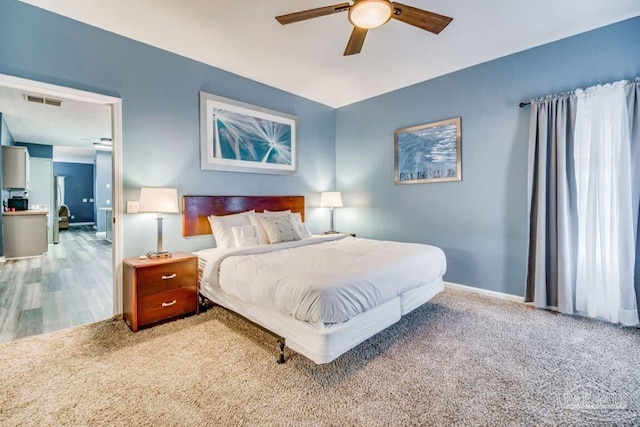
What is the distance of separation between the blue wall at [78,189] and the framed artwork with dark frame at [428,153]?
13.1m

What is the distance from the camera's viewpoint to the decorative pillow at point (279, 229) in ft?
11.3


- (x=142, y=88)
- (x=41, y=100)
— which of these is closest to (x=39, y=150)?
(x=41, y=100)

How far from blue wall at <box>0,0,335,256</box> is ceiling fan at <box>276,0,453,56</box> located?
181cm

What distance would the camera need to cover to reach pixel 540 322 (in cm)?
281

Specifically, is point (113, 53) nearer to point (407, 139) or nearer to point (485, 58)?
point (407, 139)

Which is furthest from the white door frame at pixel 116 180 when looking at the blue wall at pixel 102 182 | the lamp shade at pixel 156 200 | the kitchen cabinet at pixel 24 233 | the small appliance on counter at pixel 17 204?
the blue wall at pixel 102 182

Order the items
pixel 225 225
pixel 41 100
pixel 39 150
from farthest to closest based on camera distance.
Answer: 1. pixel 39 150
2. pixel 41 100
3. pixel 225 225

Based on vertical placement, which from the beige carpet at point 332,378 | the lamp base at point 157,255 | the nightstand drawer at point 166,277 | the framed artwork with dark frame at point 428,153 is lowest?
the beige carpet at point 332,378

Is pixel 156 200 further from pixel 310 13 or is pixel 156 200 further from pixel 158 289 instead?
pixel 310 13

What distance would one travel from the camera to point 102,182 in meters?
9.48

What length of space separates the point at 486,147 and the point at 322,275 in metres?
2.86

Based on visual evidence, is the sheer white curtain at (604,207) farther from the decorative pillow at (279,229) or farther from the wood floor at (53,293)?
the wood floor at (53,293)

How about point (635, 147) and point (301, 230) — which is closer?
point (635, 147)

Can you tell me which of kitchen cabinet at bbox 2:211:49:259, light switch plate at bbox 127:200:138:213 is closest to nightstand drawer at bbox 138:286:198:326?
light switch plate at bbox 127:200:138:213
